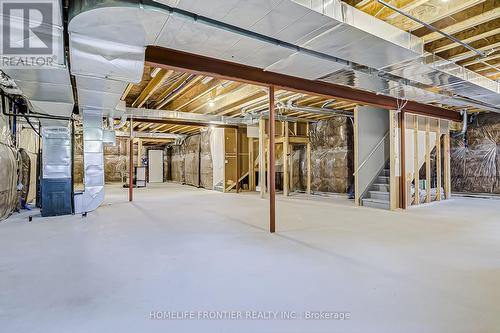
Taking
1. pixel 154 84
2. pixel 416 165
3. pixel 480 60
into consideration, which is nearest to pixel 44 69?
pixel 154 84

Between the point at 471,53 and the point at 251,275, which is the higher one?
the point at 471,53

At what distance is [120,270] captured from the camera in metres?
2.28

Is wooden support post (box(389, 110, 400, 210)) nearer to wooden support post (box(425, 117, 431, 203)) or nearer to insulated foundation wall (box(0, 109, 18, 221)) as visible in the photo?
wooden support post (box(425, 117, 431, 203))

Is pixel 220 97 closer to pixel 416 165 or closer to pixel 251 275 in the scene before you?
pixel 416 165

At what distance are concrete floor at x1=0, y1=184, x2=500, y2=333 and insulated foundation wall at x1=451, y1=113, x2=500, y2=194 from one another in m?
4.12

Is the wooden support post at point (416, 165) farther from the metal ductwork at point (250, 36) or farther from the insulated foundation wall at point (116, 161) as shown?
the insulated foundation wall at point (116, 161)

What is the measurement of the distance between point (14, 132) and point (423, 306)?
21.9 feet

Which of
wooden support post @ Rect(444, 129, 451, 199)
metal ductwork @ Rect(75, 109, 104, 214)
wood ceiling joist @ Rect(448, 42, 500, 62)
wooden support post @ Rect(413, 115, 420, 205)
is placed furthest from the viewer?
wooden support post @ Rect(444, 129, 451, 199)

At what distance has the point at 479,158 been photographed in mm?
7293

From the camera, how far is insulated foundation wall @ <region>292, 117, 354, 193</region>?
757 cm

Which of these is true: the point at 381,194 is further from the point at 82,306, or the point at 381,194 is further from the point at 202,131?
the point at 202,131

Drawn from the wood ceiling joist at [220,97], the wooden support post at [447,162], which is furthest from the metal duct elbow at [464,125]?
the wood ceiling joist at [220,97]

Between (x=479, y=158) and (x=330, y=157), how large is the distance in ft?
12.6

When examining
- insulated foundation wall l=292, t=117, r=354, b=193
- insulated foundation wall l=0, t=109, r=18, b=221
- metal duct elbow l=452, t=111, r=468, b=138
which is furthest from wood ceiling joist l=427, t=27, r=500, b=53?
insulated foundation wall l=0, t=109, r=18, b=221
